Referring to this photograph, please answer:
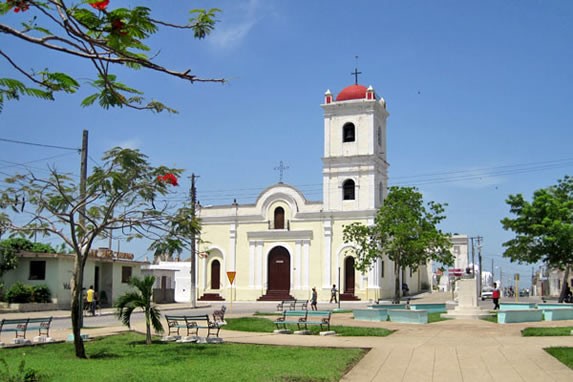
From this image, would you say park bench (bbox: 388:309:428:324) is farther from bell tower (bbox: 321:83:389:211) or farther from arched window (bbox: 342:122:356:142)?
arched window (bbox: 342:122:356:142)

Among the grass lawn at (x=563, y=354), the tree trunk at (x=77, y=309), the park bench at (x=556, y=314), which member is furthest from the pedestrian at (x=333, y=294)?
the tree trunk at (x=77, y=309)

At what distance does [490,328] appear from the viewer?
21.8 meters

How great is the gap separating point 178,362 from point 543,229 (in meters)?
33.1

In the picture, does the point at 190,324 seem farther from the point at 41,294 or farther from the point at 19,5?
the point at 41,294

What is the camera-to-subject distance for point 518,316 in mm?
24172

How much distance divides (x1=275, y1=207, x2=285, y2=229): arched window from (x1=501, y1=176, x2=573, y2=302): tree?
1721cm

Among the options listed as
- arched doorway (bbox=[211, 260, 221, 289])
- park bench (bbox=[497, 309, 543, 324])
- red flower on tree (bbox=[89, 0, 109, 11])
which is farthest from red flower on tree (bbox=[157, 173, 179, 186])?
arched doorway (bbox=[211, 260, 221, 289])

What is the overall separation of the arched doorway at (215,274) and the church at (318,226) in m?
0.08

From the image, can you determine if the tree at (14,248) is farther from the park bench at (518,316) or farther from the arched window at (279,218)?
the park bench at (518,316)

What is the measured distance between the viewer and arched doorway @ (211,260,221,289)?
54.9m

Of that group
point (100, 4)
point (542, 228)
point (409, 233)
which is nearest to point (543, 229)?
point (542, 228)

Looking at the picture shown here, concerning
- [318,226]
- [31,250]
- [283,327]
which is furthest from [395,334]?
[318,226]

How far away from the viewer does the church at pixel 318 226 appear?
51500 mm

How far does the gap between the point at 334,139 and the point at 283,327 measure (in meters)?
32.9
